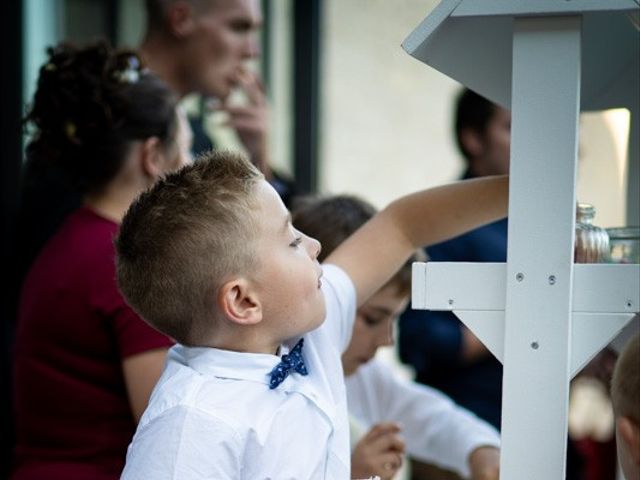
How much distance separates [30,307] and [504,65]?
37.6 inches

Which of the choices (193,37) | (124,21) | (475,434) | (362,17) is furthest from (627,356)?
(362,17)

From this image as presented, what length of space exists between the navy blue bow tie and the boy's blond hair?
107 millimetres

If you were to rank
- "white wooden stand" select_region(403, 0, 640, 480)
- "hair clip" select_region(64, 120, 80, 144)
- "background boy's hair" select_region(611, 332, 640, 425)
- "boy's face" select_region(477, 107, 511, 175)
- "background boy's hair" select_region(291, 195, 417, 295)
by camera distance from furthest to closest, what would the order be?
"boy's face" select_region(477, 107, 511, 175) → "background boy's hair" select_region(291, 195, 417, 295) → "hair clip" select_region(64, 120, 80, 144) → "white wooden stand" select_region(403, 0, 640, 480) → "background boy's hair" select_region(611, 332, 640, 425)

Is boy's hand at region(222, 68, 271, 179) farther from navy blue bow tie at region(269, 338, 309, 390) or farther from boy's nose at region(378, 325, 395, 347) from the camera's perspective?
navy blue bow tie at region(269, 338, 309, 390)

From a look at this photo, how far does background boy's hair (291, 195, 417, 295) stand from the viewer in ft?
7.34

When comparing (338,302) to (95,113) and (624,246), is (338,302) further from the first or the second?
(95,113)

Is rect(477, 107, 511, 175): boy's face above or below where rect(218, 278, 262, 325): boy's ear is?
above

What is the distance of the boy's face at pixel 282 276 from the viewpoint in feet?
4.94

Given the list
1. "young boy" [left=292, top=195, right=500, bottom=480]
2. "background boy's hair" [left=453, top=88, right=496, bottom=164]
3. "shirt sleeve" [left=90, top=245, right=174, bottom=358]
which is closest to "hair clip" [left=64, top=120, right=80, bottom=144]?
"shirt sleeve" [left=90, top=245, right=174, bottom=358]

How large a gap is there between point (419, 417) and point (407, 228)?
0.76m

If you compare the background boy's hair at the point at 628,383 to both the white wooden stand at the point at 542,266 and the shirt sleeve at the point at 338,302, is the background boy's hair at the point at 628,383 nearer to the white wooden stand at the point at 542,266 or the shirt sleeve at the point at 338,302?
the white wooden stand at the point at 542,266

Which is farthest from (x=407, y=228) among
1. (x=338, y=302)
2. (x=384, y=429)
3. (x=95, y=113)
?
(x=95, y=113)

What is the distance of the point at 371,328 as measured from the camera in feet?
7.41

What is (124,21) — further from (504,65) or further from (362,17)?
(504,65)
